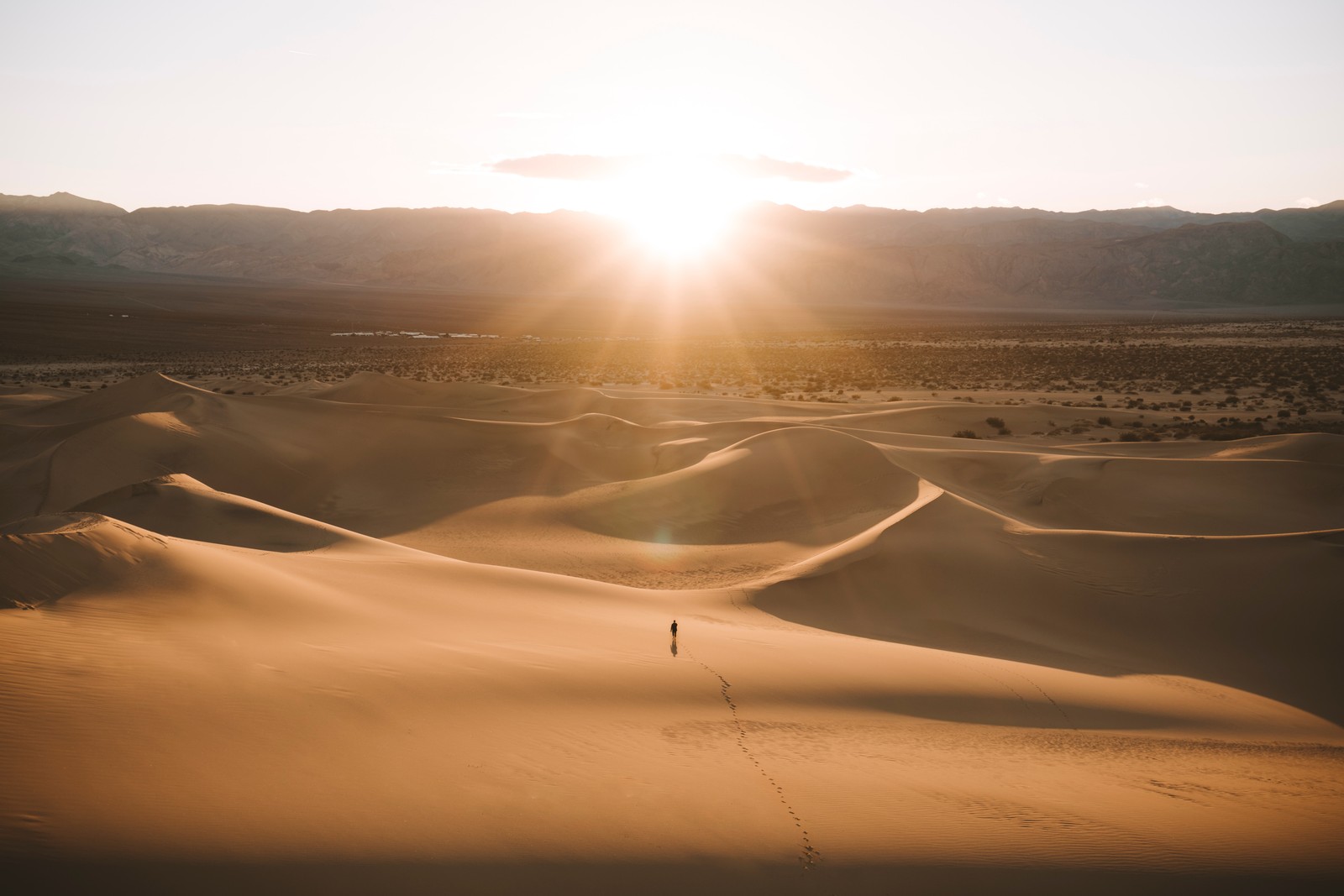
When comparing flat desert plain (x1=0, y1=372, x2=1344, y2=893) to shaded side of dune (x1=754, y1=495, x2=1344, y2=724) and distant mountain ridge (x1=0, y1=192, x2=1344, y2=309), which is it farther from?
distant mountain ridge (x1=0, y1=192, x2=1344, y2=309)

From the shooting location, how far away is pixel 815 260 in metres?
146

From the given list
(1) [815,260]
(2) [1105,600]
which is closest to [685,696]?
(2) [1105,600]

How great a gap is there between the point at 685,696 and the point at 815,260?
144702mm

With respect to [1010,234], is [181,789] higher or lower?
lower

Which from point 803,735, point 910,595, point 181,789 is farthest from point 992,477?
point 181,789

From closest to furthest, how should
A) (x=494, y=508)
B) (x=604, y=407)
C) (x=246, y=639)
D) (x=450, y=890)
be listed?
(x=450, y=890) < (x=246, y=639) < (x=494, y=508) < (x=604, y=407)

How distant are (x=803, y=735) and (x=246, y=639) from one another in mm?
4069

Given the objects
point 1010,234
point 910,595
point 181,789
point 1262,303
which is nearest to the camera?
point 181,789

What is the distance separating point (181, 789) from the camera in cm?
420

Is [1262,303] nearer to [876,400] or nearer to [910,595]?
[876,400]

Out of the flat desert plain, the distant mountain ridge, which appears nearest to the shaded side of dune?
the flat desert plain

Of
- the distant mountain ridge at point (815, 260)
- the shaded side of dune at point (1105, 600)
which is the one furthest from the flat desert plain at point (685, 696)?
the distant mountain ridge at point (815, 260)

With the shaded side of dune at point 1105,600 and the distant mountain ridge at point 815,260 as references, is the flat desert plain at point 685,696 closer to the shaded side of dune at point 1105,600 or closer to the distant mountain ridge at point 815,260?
the shaded side of dune at point 1105,600

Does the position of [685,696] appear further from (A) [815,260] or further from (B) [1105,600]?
(A) [815,260]
